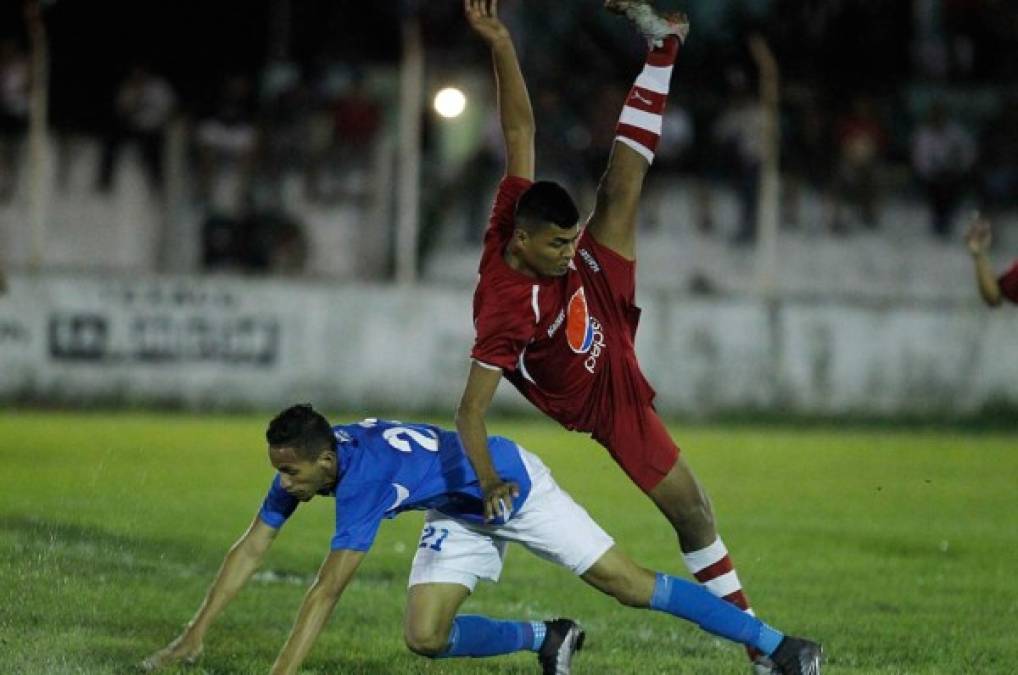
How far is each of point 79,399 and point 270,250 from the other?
298 cm

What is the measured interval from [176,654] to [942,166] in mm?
17061

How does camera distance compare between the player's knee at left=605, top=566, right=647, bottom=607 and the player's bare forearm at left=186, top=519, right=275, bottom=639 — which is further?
the player's bare forearm at left=186, top=519, right=275, bottom=639

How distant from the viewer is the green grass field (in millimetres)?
8594

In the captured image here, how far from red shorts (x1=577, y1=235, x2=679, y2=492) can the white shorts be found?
638mm

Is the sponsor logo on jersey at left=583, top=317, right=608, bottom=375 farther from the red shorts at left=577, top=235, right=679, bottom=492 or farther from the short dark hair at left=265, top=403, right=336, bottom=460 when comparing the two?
the short dark hair at left=265, top=403, right=336, bottom=460

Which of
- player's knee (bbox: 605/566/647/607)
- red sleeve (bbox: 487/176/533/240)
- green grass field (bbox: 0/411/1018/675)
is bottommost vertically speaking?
green grass field (bbox: 0/411/1018/675)

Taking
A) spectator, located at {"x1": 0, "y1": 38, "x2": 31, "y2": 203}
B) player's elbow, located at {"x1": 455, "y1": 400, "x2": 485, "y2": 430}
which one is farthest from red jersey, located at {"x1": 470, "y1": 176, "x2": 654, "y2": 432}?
spectator, located at {"x1": 0, "y1": 38, "x2": 31, "y2": 203}

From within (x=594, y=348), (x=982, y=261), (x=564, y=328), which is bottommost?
(x=594, y=348)

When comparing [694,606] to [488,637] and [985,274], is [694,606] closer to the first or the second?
[488,637]

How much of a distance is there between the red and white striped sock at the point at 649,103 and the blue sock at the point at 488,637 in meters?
2.18

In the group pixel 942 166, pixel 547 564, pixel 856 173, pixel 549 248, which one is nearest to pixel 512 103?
pixel 549 248

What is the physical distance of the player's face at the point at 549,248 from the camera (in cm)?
746

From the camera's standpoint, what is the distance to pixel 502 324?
7.50 metres

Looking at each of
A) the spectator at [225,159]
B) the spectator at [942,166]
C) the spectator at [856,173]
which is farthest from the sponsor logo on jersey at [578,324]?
the spectator at [942,166]
